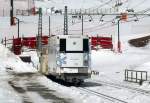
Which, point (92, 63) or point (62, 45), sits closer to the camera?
point (62, 45)

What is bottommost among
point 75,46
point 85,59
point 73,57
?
point 85,59

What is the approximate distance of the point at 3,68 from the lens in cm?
6050

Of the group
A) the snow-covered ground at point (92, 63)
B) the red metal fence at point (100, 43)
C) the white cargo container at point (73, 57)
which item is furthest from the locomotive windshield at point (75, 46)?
the red metal fence at point (100, 43)

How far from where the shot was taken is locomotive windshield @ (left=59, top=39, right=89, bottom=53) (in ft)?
115

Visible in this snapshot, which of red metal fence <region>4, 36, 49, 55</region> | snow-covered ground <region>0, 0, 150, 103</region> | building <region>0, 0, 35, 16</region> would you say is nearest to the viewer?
snow-covered ground <region>0, 0, 150, 103</region>

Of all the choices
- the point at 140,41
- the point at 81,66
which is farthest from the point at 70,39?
the point at 140,41

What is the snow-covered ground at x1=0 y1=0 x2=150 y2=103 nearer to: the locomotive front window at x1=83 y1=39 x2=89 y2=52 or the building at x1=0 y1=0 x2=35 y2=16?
the locomotive front window at x1=83 y1=39 x2=89 y2=52

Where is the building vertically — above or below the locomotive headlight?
above

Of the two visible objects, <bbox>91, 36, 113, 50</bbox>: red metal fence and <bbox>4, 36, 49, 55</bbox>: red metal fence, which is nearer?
<bbox>4, 36, 49, 55</bbox>: red metal fence

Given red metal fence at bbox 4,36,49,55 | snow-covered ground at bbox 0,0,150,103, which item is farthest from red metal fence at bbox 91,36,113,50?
red metal fence at bbox 4,36,49,55

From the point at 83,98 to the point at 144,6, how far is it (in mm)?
135346

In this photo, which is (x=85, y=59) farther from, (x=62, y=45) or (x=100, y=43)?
(x=100, y=43)

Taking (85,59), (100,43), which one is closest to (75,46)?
(85,59)

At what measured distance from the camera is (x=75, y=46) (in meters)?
35.2
